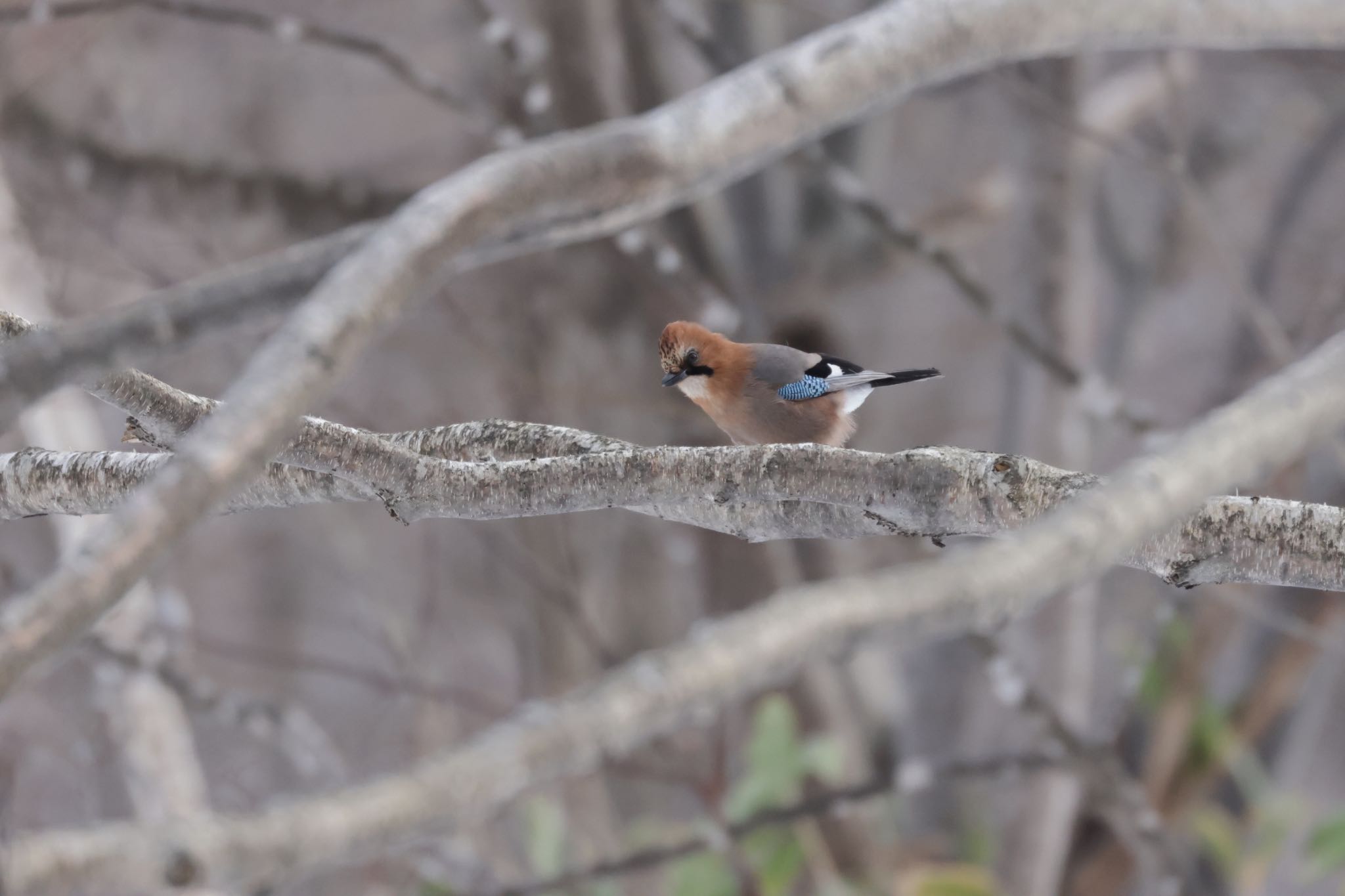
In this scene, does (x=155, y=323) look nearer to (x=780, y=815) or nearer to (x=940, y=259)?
(x=940, y=259)

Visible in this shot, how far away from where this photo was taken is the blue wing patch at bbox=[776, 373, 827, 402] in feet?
6.01

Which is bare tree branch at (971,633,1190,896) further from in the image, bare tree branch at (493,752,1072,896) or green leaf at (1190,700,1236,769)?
green leaf at (1190,700,1236,769)

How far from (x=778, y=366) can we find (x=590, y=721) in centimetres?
144

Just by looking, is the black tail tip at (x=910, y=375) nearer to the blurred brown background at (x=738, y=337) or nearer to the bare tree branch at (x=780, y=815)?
the blurred brown background at (x=738, y=337)

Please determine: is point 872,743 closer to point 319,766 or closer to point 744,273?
point 744,273

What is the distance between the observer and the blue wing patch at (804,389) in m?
1.83

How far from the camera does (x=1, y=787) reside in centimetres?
214

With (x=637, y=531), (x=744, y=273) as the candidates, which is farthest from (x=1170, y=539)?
(x=637, y=531)

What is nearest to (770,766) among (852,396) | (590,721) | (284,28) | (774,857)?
(774,857)

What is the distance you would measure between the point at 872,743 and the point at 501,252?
131 inches

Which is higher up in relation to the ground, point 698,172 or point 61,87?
point 61,87

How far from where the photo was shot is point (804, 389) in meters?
1.84

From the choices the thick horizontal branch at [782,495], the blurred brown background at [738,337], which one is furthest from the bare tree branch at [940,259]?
the thick horizontal branch at [782,495]

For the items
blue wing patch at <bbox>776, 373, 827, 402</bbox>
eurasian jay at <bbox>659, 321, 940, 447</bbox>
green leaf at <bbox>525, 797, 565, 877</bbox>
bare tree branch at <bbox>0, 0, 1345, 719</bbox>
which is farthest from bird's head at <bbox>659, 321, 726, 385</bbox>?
green leaf at <bbox>525, 797, 565, 877</bbox>
